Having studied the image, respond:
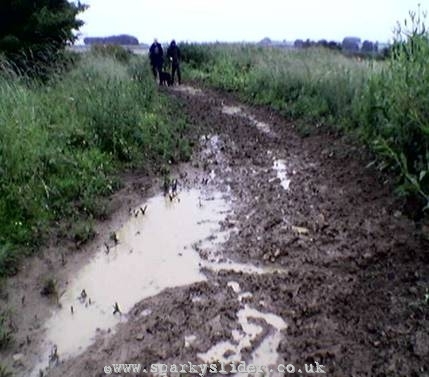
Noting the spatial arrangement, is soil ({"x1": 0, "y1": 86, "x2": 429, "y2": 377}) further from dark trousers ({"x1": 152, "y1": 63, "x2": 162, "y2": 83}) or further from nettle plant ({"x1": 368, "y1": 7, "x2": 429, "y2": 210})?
dark trousers ({"x1": 152, "y1": 63, "x2": 162, "y2": 83})

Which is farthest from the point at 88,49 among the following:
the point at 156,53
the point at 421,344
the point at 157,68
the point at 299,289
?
the point at 421,344

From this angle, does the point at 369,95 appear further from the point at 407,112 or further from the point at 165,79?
the point at 165,79

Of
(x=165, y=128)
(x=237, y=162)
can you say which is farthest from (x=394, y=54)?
(x=165, y=128)

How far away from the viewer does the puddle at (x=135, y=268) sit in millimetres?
3696

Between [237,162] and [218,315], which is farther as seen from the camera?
[237,162]

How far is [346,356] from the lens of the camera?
10.2 ft

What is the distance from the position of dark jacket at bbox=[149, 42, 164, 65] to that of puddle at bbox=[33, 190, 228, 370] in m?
11.0

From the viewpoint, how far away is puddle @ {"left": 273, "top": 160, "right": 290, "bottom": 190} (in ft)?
21.9

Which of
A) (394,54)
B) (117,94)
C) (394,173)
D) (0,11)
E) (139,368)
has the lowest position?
(139,368)

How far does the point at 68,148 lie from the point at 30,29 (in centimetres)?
515

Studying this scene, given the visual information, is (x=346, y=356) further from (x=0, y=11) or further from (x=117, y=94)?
(x=0, y=11)

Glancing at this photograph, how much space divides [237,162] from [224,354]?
4853 mm

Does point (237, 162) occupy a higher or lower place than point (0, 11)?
lower

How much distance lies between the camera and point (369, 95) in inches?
273
